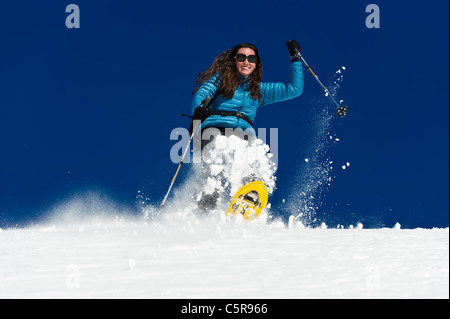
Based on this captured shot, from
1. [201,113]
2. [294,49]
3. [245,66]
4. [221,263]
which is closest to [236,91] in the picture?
[245,66]

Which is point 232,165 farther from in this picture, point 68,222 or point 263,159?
point 68,222

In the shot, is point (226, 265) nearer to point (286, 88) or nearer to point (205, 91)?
point (205, 91)

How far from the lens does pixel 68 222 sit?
723cm

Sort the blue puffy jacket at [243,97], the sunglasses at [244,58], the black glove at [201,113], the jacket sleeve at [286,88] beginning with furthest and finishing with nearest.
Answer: the jacket sleeve at [286,88] → the sunglasses at [244,58] → the blue puffy jacket at [243,97] → the black glove at [201,113]

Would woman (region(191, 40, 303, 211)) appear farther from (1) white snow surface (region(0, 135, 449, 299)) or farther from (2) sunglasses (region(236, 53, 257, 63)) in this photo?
(1) white snow surface (region(0, 135, 449, 299))

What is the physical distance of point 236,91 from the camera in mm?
5703

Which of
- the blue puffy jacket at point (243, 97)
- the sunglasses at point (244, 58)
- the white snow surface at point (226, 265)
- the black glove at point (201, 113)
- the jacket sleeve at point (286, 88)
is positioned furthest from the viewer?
the jacket sleeve at point (286, 88)

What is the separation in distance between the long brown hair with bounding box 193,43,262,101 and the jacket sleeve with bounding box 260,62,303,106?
0.38ft

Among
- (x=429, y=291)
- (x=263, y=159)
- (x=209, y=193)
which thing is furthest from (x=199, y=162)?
(x=429, y=291)

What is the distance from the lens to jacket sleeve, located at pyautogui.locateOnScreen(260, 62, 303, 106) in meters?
5.83

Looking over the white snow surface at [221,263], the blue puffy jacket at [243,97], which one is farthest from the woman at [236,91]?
the white snow surface at [221,263]

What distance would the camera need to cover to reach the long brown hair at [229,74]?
563cm

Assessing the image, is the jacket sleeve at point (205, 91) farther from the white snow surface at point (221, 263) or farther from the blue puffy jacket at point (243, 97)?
the white snow surface at point (221, 263)

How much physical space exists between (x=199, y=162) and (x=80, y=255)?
91.1 inches
